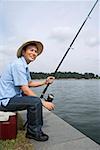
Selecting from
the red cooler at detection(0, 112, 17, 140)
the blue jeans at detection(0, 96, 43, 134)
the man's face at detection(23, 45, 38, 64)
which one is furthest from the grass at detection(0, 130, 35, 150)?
the man's face at detection(23, 45, 38, 64)

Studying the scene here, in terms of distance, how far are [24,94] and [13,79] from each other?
381 millimetres

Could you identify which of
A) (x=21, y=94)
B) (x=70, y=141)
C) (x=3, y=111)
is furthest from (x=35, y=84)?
(x=70, y=141)

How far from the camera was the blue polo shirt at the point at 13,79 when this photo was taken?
499 cm

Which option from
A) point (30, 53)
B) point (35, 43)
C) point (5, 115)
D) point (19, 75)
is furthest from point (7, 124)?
point (35, 43)

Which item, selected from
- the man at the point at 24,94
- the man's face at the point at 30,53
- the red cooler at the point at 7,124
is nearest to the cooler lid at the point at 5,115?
the red cooler at the point at 7,124

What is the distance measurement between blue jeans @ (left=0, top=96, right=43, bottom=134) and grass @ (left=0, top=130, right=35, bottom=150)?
25 centimetres

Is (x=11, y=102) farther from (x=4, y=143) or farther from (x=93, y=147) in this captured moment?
(x=93, y=147)

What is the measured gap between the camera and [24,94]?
529 cm

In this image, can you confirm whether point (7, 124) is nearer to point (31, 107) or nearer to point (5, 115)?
point (5, 115)

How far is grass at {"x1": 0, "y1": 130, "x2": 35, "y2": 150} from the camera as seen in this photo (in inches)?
185

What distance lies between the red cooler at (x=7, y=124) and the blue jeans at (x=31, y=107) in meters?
0.15

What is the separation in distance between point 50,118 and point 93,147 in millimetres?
2580

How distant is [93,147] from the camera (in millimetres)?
4828

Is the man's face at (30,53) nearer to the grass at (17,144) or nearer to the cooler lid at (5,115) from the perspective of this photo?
the cooler lid at (5,115)
